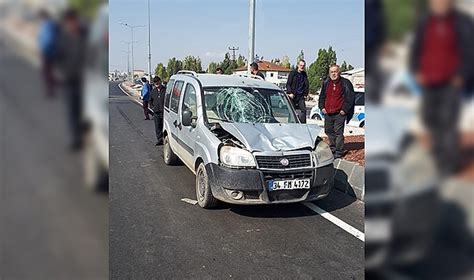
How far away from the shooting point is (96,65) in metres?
0.83

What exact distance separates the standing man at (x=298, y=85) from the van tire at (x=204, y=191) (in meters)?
4.10

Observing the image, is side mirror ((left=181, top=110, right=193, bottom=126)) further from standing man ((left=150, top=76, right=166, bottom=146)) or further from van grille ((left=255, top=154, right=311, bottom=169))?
standing man ((left=150, top=76, right=166, bottom=146))

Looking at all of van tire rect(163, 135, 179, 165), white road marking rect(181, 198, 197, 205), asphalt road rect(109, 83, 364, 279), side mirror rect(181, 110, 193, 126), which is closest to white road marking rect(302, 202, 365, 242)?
asphalt road rect(109, 83, 364, 279)

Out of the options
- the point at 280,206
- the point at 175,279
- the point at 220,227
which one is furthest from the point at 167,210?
the point at 175,279

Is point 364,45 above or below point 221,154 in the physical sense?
above

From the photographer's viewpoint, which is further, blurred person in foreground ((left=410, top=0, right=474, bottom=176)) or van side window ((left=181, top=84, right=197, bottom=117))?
van side window ((left=181, top=84, right=197, bottom=117))

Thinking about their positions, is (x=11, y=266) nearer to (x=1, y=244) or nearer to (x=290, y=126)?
(x=1, y=244)

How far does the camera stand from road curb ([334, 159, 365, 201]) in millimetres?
5500

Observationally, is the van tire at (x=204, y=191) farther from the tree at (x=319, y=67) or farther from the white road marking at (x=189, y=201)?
the tree at (x=319, y=67)

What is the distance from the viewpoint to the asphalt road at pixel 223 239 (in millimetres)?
3221

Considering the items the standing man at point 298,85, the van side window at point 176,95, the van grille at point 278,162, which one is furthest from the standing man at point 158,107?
the van grille at point 278,162

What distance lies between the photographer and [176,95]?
670cm

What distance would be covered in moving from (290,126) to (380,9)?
4286 millimetres

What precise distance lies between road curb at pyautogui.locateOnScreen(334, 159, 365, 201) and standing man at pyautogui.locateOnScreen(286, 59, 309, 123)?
2.51 meters
